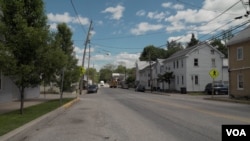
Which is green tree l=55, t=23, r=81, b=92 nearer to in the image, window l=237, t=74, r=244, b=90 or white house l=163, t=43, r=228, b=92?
window l=237, t=74, r=244, b=90

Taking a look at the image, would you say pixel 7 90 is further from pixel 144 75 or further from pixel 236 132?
pixel 144 75

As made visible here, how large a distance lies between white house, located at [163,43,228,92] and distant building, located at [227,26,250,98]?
21.9m

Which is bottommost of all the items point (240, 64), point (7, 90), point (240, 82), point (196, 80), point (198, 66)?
point (7, 90)

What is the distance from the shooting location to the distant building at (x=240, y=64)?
3806cm

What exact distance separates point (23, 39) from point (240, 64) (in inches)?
1046

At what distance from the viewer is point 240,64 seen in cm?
3944

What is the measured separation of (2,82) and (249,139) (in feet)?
78.4

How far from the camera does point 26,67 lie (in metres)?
18.6

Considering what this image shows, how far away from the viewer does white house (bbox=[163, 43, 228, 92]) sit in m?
64.1

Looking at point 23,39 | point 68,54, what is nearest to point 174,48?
point 68,54

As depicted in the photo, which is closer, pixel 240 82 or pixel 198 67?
pixel 240 82

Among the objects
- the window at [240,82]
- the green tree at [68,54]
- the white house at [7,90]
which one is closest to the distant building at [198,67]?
the window at [240,82]

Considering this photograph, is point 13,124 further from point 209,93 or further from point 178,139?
point 209,93

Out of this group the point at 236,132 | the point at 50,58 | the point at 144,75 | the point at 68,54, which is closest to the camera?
the point at 236,132
